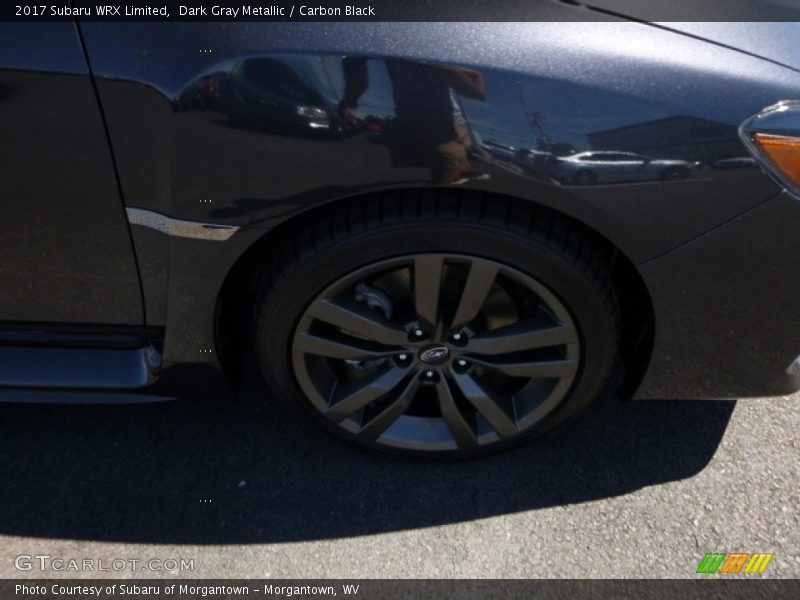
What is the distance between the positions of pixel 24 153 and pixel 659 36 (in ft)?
4.34

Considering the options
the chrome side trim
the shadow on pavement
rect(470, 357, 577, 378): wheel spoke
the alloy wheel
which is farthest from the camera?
the shadow on pavement

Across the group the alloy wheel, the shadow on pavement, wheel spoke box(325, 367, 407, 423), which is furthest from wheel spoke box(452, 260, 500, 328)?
the shadow on pavement

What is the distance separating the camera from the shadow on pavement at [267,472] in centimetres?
196

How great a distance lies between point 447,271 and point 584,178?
438 millimetres

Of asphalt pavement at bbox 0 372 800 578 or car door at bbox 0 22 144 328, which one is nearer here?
car door at bbox 0 22 144 328

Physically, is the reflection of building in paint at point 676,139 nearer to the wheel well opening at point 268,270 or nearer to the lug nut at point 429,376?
the wheel well opening at point 268,270

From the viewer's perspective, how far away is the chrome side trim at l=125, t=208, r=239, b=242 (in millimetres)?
1572

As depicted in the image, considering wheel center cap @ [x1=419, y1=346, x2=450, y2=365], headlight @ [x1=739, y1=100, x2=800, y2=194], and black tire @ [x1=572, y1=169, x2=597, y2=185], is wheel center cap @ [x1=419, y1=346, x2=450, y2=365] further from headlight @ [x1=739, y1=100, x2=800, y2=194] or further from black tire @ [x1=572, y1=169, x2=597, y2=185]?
headlight @ [x1=739, y1=100, x2=800, y2=194]

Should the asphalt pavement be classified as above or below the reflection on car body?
below

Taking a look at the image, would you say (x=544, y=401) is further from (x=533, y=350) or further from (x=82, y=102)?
(x=82, y=102)

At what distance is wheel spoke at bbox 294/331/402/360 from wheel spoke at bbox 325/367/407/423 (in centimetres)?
7

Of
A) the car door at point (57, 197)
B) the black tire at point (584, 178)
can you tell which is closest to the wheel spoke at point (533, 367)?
the black tire at point (584, 178)

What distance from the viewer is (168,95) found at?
1.43 meters

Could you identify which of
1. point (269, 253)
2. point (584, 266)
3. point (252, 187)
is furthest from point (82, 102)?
point (584, 266)
